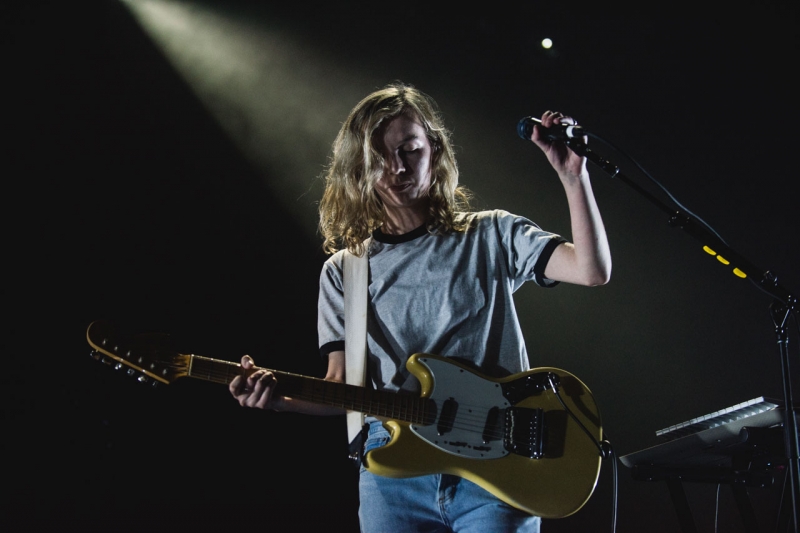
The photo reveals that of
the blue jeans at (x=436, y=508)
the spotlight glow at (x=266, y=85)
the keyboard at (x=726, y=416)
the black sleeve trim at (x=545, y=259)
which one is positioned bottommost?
the blue jeans at (x=436, y=508)

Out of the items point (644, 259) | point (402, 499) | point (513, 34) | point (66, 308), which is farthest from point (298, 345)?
point (513, 34)

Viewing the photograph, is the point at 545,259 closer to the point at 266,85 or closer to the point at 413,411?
the point at 413,411

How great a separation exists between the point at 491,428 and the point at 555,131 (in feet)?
3.02

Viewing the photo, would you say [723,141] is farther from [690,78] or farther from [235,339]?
[235,339]

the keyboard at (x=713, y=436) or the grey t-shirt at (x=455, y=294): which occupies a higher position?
the grey t-shirt at (x=455, y=294)

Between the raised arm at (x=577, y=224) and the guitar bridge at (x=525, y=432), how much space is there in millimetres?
445

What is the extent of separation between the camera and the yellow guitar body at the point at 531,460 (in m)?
1.83

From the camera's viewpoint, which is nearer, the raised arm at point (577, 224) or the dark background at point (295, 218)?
the raised arm at point (577, 224)

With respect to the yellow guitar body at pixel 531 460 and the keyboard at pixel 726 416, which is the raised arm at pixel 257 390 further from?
the keyboard at pixel 726 416

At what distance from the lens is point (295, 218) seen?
3904 millimetres

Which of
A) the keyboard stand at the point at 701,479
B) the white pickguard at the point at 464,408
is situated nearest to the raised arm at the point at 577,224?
the white pickguard at the point at 464,408

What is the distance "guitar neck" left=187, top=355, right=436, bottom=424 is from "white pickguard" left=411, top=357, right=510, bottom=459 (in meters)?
0.04

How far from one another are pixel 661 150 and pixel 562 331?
1.40 meters

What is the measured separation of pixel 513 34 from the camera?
4316 millimetres
